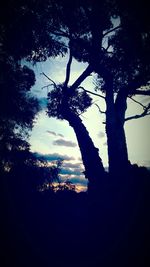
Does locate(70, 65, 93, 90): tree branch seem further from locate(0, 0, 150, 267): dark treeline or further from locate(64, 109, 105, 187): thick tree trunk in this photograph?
locate(64, 109, 105, 187): thick tree trunk

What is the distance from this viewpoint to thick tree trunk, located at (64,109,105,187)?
12.8 m

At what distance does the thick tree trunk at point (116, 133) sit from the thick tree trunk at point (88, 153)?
0.83m

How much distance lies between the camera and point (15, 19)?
1107 centimetres

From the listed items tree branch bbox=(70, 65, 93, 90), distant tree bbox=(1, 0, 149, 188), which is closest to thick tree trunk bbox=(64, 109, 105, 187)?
distant tree bbox=(1, 0, 149, 188)

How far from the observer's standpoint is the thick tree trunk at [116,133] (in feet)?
41.7

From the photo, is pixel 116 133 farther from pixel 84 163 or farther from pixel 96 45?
pixel 96 45

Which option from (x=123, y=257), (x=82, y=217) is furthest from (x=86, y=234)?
(x=123, y=257)

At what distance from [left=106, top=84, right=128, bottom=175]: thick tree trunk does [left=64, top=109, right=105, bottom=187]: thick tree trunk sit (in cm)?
83

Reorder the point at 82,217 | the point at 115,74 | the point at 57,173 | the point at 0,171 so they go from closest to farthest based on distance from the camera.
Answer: the point at 82,217 → the point at 0,171 → the point at 115,74 → the point at 57,173

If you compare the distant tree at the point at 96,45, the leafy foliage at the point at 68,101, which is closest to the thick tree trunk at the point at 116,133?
the distant tree at the point at 96,45

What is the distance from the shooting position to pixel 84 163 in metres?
13.3

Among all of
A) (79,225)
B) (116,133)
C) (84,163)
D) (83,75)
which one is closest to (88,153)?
(84,163)

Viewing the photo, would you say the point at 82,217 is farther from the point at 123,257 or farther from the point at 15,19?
the point at 15,19

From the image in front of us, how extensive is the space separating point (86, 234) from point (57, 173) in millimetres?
8292
